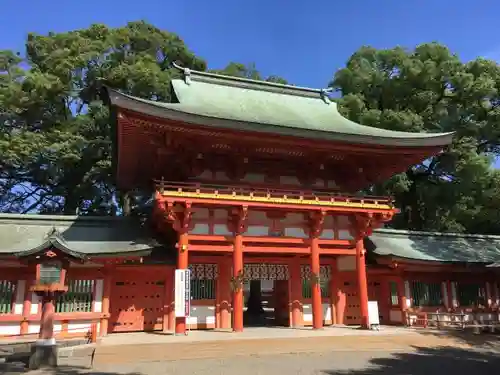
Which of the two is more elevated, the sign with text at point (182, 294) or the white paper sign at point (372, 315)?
the sign with text at point (182, 294)

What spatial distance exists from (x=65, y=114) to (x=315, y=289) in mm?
22332

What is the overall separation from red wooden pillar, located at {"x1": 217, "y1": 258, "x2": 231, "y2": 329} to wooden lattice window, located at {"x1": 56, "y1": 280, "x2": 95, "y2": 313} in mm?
4851

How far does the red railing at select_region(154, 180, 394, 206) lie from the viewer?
51.9 feet

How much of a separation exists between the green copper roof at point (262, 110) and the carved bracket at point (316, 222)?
295cm

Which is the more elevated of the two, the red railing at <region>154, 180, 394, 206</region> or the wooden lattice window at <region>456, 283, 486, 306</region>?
the red railing at <region>154, 180, 394, 206</region>

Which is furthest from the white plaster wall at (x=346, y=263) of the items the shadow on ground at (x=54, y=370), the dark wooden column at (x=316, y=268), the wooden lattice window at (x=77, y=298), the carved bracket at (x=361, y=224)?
the shadow on ground at (x=54, y=370)

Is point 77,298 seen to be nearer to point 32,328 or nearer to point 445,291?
point 32,328

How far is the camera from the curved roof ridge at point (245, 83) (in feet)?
70.5

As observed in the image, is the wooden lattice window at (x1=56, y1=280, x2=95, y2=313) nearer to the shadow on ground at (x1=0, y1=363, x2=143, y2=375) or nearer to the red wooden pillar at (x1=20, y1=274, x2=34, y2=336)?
the red wooden pillar at (x1=20, y1=274, x2=34, y2=336)

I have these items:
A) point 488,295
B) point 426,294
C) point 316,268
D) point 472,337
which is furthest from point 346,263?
point 488,295

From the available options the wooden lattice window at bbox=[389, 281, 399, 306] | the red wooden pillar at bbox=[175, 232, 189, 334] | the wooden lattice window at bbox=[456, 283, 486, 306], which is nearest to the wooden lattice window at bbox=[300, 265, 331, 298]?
the wooden lattice window at bbox=[389, 281, 399, 306]

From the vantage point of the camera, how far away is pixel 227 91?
21.4 metres

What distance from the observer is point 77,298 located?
1576 cm

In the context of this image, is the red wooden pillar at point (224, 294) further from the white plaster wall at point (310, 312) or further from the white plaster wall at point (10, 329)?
the white plaster wall at point (10, 329)
